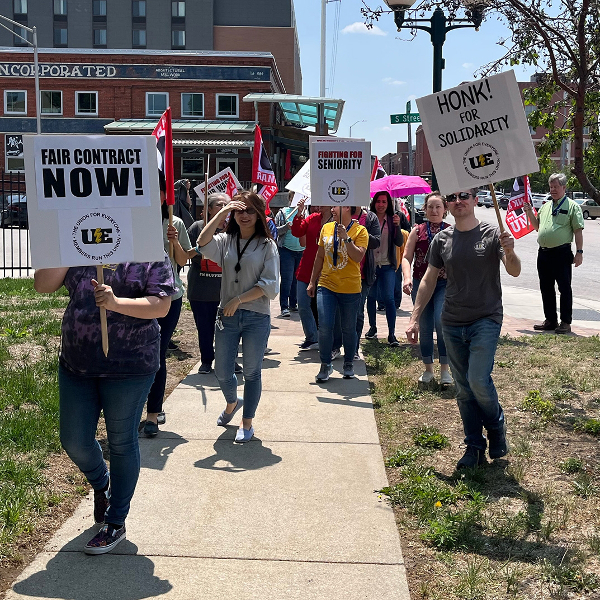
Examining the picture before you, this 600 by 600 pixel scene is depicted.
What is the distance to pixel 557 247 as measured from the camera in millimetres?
11266

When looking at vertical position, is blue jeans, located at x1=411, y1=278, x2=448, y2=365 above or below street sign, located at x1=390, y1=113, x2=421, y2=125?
below

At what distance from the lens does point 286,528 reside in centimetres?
451

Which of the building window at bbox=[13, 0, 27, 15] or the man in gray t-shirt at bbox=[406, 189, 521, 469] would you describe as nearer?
the man in gray t-shirt at bbox=[406, 189, 521, 469]

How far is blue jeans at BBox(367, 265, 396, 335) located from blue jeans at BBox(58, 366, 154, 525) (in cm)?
614

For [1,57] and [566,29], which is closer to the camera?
[566,29]

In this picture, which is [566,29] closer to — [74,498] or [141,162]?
[141,162]

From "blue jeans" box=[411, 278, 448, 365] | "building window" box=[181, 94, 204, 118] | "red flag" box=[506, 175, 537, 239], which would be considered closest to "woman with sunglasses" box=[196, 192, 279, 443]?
"blue jeans" box=[411, 278, 448, 365]

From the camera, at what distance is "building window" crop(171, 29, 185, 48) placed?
74.6m

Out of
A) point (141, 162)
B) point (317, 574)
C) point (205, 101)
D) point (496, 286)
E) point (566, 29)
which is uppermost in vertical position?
point (205, 101)

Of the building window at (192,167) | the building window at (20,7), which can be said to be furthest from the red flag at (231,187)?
the building window at (20,7)

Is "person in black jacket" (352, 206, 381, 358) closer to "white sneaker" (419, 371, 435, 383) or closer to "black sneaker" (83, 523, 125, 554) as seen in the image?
"white sneaker" (419, 371, 435, 383)

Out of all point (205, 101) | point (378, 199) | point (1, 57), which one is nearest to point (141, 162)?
point (378, 199)

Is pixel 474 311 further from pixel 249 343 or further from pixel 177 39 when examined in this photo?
pixel 177 39

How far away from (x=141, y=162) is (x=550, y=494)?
311 cm
